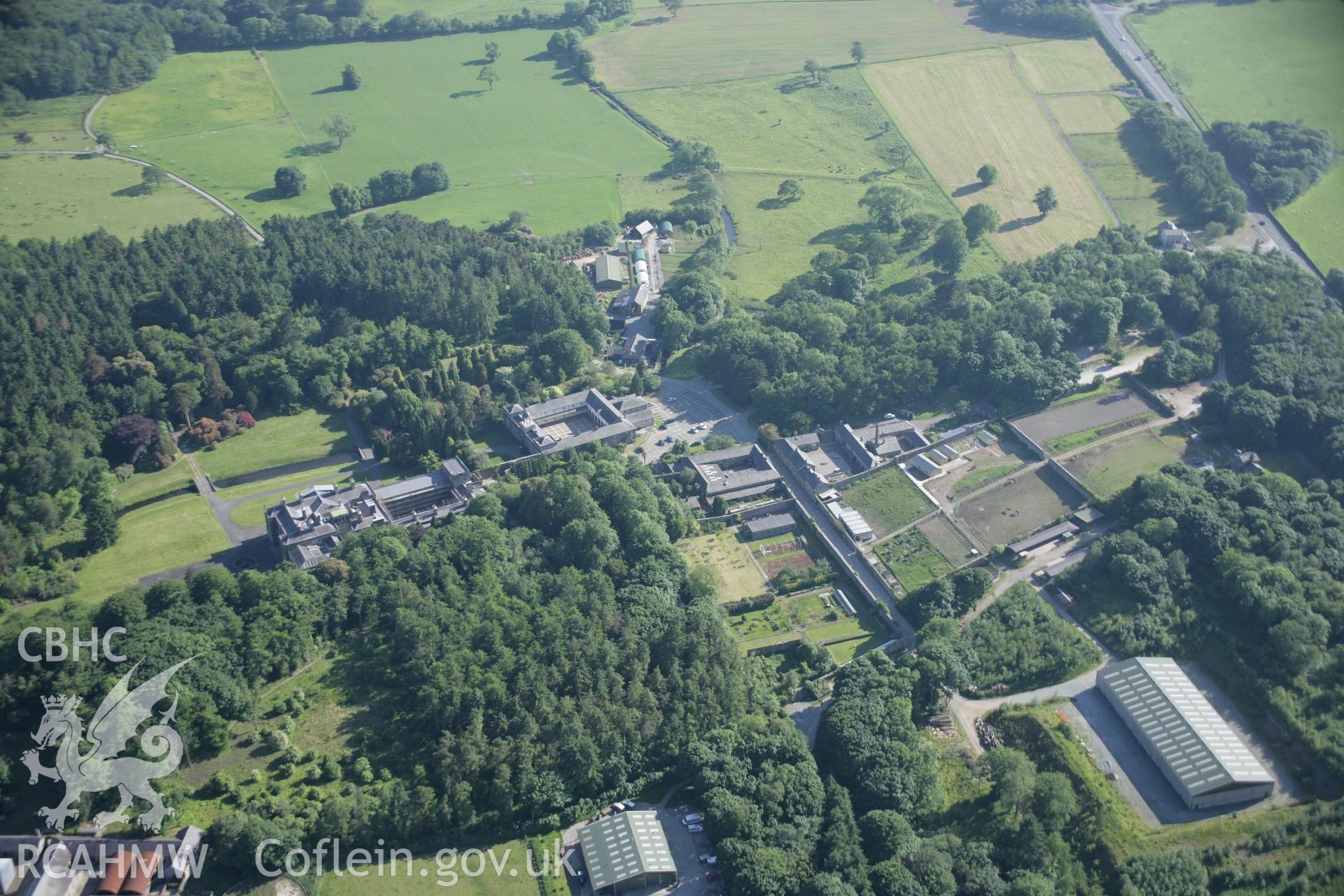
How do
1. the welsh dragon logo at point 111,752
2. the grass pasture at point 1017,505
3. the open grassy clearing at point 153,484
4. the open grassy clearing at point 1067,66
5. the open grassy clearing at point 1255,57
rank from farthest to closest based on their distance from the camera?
the open grassy clearing at point 1067,66
the open grassy clearing at point 1255,57
the open grassy clearing at point 153,484
the grass pasture at point 1017,505
the welsh dragon logo at point 111,752

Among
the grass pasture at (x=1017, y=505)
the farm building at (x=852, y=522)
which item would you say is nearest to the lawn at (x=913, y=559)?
the farm building at (x=852, y=522)

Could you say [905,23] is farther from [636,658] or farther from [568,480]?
[636,658]

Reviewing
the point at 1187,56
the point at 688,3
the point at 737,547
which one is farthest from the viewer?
the point at 688,3

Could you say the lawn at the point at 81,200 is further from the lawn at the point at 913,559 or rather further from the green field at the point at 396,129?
the lawn at the point at 913,559

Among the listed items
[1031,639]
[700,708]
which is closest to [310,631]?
[700,708]

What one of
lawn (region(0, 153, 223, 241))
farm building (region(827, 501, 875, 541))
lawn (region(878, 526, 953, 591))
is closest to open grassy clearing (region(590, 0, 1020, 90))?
lawn (region(0, 153, 223, 241))

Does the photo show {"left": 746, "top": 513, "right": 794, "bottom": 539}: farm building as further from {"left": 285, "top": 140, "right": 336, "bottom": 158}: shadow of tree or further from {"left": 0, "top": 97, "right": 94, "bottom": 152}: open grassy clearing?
{"left": 0, "top": 97, "right": 94, "bottom": 152}: open grassy clearing
